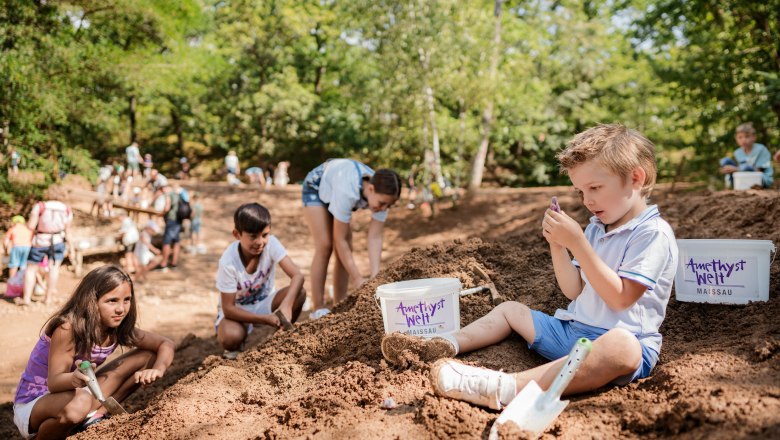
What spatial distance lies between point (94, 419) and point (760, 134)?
1127 cm

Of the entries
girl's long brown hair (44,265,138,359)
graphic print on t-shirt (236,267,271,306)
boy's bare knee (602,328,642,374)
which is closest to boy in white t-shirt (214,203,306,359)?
graphic print on t-shirt (236,267,271,306)

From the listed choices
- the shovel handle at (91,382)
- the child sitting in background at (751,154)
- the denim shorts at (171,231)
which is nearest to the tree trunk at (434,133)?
the denim shorts at (171,231)

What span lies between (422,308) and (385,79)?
33.6 feet

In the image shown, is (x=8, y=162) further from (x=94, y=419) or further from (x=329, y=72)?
(x=329, y=72)

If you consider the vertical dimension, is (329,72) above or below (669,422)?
above

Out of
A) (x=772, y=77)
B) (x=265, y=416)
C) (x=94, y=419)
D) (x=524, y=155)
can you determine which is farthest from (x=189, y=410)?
(x=524, y=155)

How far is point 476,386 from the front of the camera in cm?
207

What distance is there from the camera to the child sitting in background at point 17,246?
274 inches

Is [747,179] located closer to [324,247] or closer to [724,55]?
[724,55]

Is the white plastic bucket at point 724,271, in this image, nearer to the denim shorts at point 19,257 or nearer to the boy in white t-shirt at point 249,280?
the boy in white t-shirt at point 249,280

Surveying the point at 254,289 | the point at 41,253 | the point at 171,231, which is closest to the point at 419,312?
the point at 254,289

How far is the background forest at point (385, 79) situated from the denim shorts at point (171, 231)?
2762mm

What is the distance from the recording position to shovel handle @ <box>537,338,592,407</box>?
1881mm

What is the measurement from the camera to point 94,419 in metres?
2.99
